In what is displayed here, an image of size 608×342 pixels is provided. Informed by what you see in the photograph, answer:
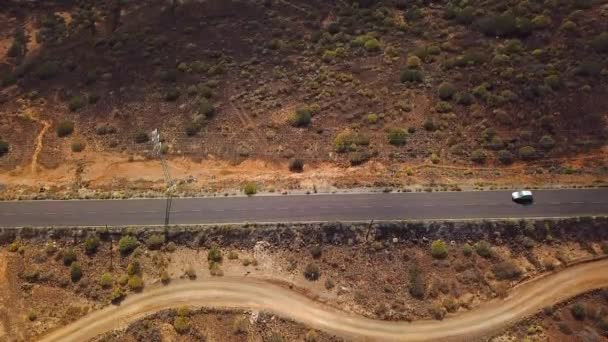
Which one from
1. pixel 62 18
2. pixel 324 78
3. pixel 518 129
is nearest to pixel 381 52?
pixel 324 78

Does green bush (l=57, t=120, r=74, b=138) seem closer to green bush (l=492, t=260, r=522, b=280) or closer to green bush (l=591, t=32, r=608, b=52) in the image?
green bush (l=492, t=260, r=522, b=280)

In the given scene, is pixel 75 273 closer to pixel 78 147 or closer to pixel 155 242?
pixel 155 242

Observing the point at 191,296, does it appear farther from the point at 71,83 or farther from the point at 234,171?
the point at 71,83

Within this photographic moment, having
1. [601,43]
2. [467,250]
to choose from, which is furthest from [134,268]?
[601,43]

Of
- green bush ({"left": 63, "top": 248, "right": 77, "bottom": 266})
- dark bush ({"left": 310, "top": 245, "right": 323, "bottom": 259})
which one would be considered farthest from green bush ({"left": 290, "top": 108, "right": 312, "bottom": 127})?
green bush ({"left": 63, "top": 248, "right": 77, "bottom": 266})

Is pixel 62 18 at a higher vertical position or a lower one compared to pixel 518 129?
lower
